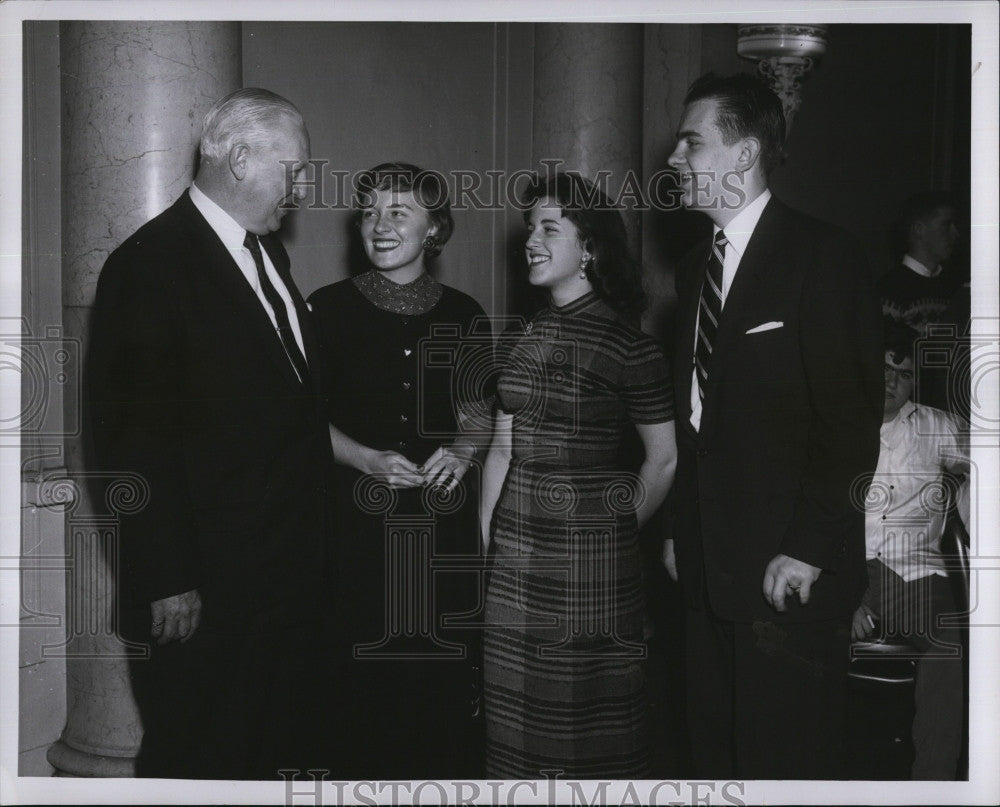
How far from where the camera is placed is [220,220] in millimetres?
2750

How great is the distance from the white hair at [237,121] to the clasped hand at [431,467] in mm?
851

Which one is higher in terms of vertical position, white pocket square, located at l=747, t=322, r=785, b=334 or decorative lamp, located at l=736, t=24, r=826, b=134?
decorative lamp, located at l=736, t=24, r=826, b=134

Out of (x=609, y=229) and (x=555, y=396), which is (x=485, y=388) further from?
(x=609, y=229)

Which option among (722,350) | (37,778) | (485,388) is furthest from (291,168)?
(37,778)

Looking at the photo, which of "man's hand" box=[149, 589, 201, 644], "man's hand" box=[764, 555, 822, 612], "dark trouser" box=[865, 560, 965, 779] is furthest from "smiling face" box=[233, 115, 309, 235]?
"dark trouser" box=[865, 560, 965, 779]

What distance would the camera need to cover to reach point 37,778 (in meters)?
2.86

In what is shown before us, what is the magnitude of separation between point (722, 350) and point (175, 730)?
168 cm

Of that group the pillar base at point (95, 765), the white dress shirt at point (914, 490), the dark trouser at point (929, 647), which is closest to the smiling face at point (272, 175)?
the pillar base at point (95, 765)

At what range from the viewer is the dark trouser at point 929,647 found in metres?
2.87

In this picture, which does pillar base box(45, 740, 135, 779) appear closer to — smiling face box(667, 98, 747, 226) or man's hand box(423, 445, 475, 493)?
man's hand box(423, 445, 475, 493)

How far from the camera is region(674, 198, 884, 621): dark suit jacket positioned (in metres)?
2.74

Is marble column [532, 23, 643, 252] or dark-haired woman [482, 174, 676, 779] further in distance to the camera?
marble column [532, 23, 643, 252]

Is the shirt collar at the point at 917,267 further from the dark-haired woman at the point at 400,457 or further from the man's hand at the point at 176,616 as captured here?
the man's hand at the point at 176,616

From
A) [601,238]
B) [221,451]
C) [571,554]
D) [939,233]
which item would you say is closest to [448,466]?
[571,554]
